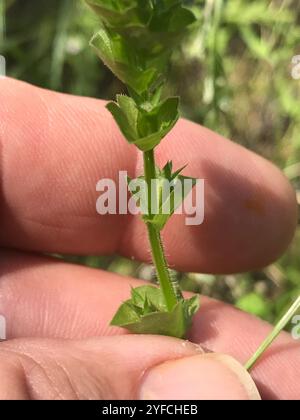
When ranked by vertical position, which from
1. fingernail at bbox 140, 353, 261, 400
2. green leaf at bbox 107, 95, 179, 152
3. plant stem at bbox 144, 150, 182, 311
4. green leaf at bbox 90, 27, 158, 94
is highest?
green leaf at bbox 90, 27, 158, 94

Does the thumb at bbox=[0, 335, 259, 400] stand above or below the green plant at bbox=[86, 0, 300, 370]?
below

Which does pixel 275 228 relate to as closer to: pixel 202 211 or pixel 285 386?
pixel 202 211

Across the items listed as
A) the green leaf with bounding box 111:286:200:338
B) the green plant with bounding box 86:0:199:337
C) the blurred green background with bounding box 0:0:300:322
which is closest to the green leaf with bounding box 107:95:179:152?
the green plant with bounding box 86:0:199:337

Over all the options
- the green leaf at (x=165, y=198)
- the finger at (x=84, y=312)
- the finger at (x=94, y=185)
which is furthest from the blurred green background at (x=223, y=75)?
the green leaf at (x=165, y=198)

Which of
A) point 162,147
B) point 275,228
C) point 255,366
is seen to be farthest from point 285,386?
point 162,147

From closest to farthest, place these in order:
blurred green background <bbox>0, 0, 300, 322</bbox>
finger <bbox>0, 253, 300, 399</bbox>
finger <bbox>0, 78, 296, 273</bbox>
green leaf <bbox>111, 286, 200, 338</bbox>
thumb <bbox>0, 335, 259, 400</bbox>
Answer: thumb <bbox>0, 335, 259, 400</bbox> → green leaf <bbox>111, 286, 200, 338</bbox> → finger <bbox>0, 253, 300, 399</bbox> → finger <bbox>0, 78, 296, 273</bbox> → blurred green background <bbox>0, 0, 300, 322</bbox>

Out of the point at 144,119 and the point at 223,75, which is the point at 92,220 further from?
the point at 144,119

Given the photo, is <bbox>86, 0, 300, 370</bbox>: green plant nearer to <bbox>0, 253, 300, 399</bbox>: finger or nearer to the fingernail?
the fingernail
